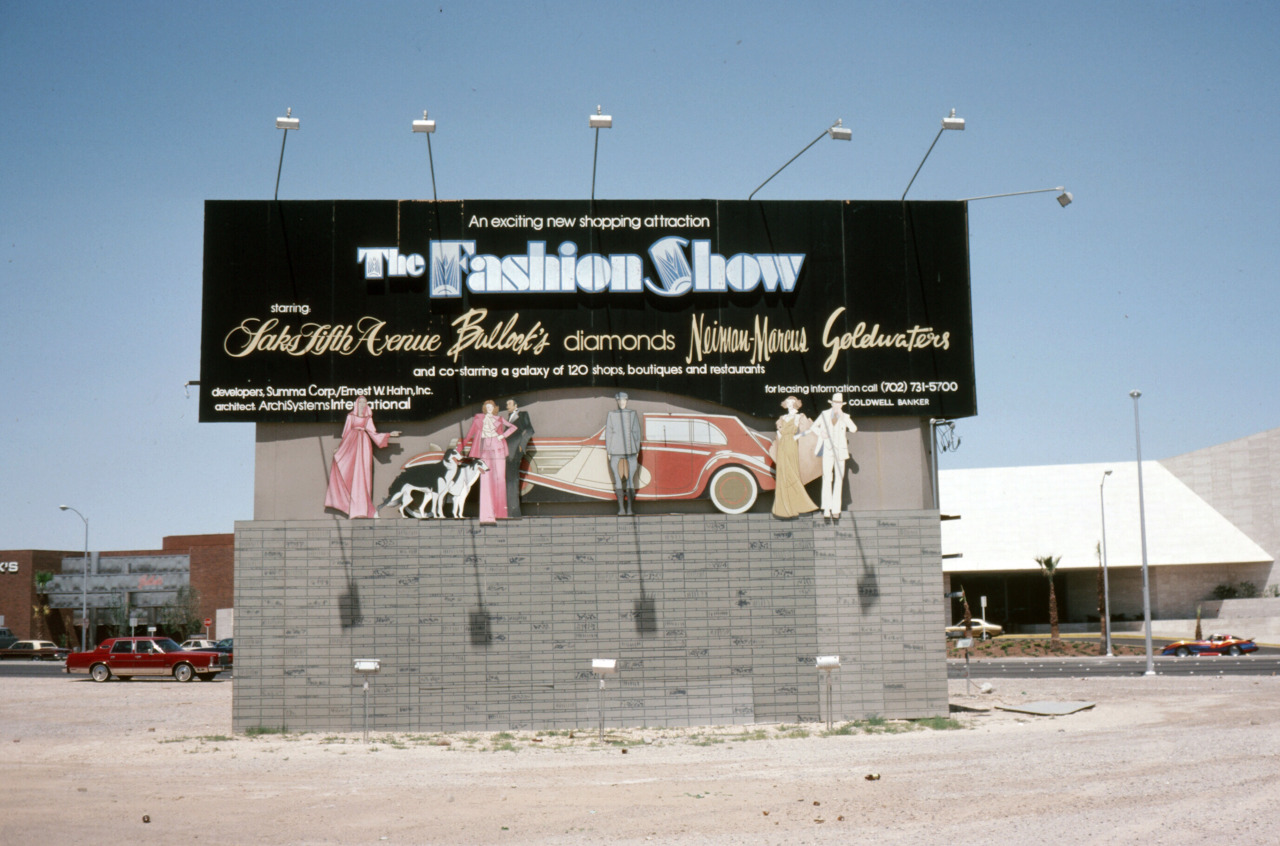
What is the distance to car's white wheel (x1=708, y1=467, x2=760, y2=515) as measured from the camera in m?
22.4

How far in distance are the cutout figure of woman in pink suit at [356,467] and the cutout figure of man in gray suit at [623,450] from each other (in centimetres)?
446

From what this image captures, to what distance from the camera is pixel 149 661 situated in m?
41.2

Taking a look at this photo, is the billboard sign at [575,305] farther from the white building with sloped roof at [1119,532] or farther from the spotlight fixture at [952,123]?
the white building with sloped roof at [1119,532]

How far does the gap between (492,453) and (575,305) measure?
11.4 feet

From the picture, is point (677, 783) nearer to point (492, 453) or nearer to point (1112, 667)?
point (492, 453)

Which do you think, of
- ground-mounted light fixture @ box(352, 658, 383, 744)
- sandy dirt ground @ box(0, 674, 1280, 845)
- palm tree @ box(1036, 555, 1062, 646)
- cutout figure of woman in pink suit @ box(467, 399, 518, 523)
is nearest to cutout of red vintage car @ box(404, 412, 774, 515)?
cutout figure of woman in pink suit @ box(467, 399, 518, 523)

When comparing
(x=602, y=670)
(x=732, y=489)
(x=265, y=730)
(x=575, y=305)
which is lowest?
(x=265, y=730)

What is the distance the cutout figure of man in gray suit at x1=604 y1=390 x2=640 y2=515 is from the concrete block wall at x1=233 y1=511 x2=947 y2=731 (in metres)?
0.56

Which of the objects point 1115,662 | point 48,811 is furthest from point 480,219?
point 1115,662

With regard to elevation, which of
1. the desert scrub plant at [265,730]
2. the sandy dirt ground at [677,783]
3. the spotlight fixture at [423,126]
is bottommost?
the desert scrub plant at [265,730]

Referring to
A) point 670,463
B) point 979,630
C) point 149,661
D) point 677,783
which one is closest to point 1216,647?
point 979,630

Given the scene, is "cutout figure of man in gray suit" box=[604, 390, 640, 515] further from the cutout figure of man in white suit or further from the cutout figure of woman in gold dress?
the cutout figure of man in white suit

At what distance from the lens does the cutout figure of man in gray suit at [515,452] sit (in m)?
22.0

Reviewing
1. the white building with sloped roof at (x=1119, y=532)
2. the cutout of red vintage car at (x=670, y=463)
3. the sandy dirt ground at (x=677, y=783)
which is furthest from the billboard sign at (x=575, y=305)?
the white building with sloped roof at (x=1119, y=532)
